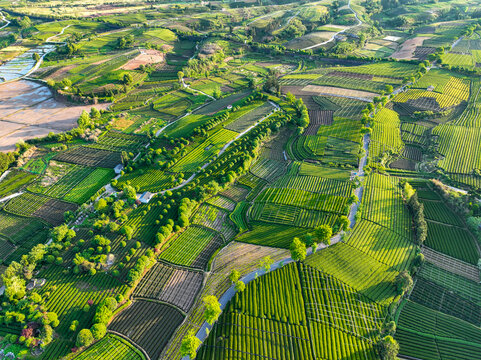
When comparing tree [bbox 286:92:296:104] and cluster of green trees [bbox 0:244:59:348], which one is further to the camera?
tree [bbox 286:92:296:104]

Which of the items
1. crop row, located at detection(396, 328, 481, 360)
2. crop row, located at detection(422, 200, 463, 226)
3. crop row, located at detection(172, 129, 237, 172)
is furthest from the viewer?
crop row, located at detection(172, 129, 237, 172)

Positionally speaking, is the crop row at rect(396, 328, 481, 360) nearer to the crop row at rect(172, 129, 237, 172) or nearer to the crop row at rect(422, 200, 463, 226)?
the crop row at rect(422, 200, 463, 226)

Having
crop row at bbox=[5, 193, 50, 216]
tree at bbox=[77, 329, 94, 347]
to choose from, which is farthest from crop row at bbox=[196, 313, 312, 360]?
crop row at bbox=[5, 193, 50, 216]

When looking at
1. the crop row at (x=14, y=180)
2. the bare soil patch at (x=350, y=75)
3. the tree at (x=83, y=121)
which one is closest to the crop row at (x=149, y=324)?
the crop row at (x=14, y=180)

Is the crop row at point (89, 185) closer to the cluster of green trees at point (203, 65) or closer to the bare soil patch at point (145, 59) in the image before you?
the cluster of green trees at point (203, 65)

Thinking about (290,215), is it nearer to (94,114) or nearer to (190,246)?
(190,246)

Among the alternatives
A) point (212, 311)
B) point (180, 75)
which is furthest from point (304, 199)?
point (180, 75)

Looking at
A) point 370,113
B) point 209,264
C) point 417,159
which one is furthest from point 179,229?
point 370,113
